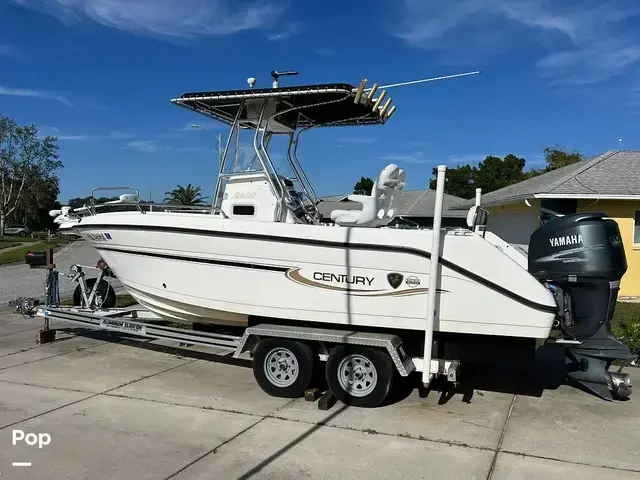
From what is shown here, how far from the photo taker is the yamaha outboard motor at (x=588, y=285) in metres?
5.91

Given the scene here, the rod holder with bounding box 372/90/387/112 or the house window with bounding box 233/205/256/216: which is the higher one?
the rod holder with bounding box 372/90/387/112

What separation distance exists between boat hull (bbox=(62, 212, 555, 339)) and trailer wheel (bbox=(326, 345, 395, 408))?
0.31m

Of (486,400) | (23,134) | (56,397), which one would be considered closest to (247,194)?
(56,397)

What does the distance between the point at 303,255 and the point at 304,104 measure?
7.11 feet

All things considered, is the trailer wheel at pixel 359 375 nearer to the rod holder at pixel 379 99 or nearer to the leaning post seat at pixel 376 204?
the leaning post seat at pixel 376 204

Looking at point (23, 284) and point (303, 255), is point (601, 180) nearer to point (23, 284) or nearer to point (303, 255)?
point (303, 255)

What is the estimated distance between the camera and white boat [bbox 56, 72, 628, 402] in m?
5.73

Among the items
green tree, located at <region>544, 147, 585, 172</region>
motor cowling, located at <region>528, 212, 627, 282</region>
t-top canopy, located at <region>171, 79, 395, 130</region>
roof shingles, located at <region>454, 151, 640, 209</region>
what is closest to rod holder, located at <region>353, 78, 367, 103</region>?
t-top canopy, located at <region>171, 79, 395, 130</region>

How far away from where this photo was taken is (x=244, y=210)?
6.88m

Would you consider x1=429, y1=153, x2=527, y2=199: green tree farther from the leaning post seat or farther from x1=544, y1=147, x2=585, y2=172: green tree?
the leaning post seat

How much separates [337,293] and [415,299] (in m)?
0.81

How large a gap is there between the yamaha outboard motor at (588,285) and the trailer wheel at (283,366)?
2647 mm

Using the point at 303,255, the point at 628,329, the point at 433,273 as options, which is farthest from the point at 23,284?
the point at 628,329

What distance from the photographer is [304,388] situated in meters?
6.33
